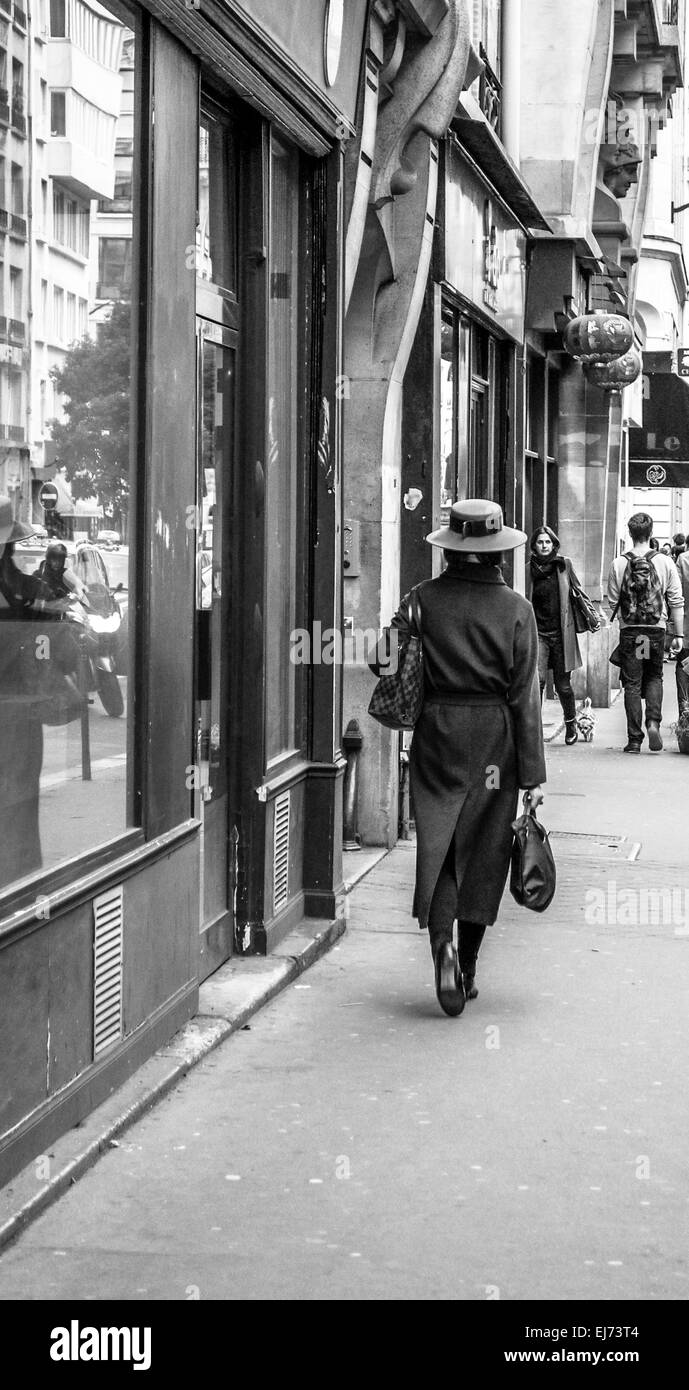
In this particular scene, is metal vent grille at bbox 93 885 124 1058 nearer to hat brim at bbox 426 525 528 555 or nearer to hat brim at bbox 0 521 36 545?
hat brim at bbox 0 521 36 545

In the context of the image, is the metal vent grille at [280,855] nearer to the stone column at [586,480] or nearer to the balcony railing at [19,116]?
the balcony railing at [19,116]

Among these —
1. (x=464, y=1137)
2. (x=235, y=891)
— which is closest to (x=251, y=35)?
(x=235, y=891)

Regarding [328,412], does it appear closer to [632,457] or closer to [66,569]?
[66,569]

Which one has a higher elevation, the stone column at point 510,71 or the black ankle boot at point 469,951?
the stone column at point 510,71

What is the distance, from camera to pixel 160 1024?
627cm

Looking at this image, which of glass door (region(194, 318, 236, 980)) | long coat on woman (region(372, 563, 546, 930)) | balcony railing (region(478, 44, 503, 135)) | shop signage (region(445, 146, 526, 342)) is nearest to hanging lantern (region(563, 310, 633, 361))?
shop signage (region(445, 146, 526, 342))

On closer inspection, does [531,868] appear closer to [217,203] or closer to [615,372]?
[217,203]

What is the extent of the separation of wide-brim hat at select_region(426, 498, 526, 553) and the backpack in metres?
8.95

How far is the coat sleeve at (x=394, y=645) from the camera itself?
7.05m

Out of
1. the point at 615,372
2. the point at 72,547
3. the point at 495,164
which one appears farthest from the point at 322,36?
the point at 615,372

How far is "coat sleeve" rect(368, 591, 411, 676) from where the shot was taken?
705 cm

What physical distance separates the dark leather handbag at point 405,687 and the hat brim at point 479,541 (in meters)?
0.26

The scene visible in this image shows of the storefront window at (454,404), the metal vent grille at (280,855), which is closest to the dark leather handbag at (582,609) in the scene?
the storefront window at (454,404)
